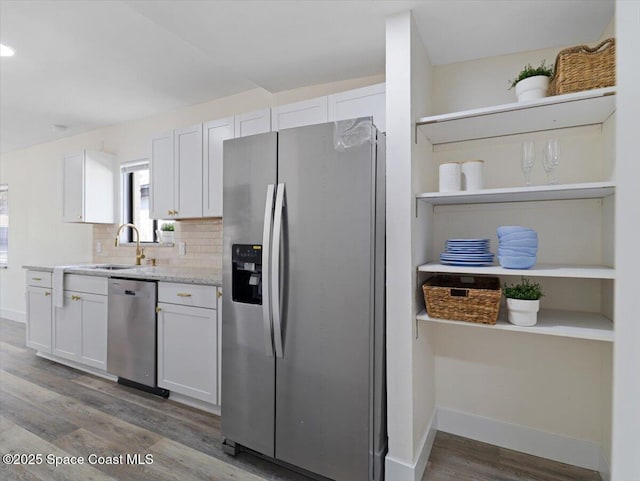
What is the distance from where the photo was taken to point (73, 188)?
3932 mm

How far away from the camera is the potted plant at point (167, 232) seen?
11.9 ft

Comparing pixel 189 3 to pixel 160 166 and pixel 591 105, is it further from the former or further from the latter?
pixel 591 105

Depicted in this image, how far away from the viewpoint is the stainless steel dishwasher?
269cm

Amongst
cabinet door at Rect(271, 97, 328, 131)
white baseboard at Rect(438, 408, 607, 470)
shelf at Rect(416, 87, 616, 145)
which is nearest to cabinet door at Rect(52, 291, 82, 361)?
cabinet door at Rect(271, 97, 328, 131)

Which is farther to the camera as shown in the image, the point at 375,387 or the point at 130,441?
the point at 130,441

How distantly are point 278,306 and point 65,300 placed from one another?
2673 mm

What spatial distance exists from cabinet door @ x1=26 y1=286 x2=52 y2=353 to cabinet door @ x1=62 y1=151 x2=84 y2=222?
877 millimetres

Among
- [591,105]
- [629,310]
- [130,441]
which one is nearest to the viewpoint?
[629,310]

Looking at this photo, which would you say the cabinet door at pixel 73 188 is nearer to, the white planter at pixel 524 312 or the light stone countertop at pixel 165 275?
the light stone countertop at pixel 165 275

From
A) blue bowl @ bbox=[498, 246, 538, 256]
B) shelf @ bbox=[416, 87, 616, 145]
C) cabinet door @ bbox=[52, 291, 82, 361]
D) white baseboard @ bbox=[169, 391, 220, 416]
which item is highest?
shelf @ bbox=[416, 87, 616, 145]

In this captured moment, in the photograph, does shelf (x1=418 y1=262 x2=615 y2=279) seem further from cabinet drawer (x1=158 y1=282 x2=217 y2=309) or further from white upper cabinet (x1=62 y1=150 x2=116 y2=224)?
white upper cabinet (x1=62 y1=150 x2=116 y2=224)

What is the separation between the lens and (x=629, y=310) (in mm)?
452

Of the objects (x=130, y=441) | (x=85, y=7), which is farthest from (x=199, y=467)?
(x=85, y=7)

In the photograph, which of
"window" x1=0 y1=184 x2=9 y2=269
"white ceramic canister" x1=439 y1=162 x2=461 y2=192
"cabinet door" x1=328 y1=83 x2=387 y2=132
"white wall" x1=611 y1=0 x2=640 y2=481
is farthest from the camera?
"window" x1=0 y1=184 x2=9 y2=269
